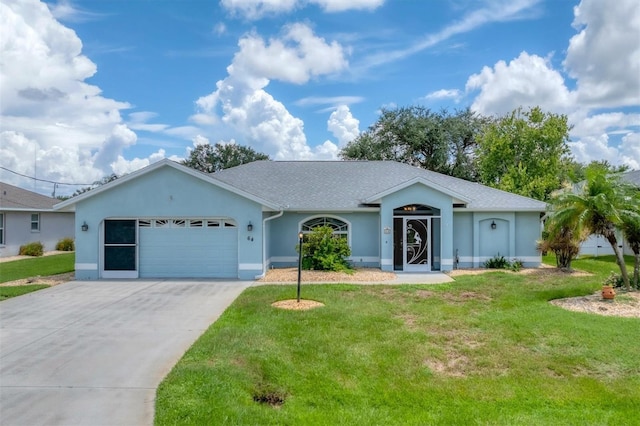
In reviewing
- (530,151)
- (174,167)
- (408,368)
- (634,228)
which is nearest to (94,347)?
(408,368)

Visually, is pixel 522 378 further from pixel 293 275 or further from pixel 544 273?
pixel 544 273

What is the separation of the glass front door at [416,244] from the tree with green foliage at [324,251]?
248cm

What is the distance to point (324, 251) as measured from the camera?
17281 millimetres

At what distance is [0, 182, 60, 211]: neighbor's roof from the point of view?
2479cm

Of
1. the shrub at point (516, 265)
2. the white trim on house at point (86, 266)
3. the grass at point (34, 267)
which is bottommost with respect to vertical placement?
the grass at point (34, 267)

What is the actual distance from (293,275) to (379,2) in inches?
404

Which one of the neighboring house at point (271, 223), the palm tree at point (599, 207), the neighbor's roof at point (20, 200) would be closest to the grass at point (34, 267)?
the neighboring house at point (271, 223)

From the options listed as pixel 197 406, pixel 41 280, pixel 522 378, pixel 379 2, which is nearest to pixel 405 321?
pixel 522 378

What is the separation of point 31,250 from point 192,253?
15009mm

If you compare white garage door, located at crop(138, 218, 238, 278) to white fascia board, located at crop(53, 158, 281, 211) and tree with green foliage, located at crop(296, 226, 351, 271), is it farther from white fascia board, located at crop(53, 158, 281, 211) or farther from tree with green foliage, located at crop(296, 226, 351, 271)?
tree with green foliage, located at crop(296, 226, 351, 271)

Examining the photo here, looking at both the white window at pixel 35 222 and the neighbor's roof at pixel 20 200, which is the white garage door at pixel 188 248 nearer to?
the neighbor's roof at pixel 20 200

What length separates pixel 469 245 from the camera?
61.7 ft

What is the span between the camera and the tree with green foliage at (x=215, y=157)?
50.4m

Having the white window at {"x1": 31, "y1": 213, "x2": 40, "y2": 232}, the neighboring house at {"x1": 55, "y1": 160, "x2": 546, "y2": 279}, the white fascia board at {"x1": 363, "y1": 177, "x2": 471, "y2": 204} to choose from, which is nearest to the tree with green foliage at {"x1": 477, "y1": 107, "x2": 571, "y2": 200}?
the neighboring house at {"x1": 55, "y1": 160, "x2": 546, "y2": 279}
